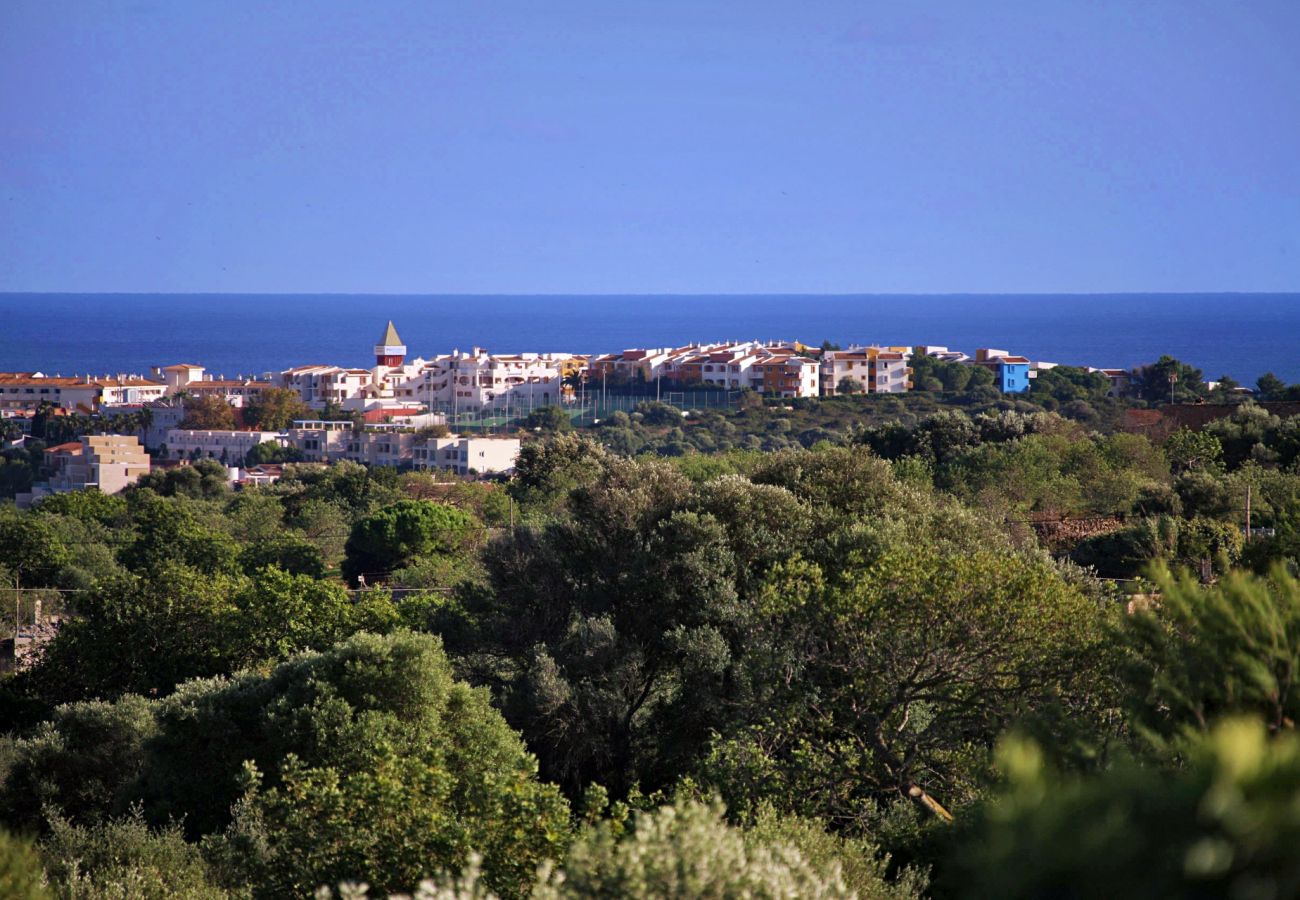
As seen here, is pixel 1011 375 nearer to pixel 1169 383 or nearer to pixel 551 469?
pixel 1169 383

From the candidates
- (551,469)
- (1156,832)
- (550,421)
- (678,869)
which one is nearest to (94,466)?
(550,421)

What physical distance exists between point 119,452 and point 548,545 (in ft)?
161

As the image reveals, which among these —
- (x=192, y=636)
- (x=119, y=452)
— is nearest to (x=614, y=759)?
(x=192, y=636)

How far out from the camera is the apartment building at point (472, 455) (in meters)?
59.4

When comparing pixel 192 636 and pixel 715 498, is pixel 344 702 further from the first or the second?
pixel 192 636

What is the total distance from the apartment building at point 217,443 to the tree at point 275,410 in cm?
308

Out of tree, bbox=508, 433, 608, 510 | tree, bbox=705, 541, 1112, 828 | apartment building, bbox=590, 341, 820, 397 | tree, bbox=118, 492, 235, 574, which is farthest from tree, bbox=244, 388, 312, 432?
tree, bbox=705, 541, 1112, 828

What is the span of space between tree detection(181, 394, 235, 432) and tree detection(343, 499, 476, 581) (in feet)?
148

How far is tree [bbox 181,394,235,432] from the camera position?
7306 centimetres

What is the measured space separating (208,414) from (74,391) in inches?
614

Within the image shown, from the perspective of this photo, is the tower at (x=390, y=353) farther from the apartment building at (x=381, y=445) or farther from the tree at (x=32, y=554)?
the tree at (x=32, y=554)

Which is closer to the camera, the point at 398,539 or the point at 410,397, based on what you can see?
the point at 398,539

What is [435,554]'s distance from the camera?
29422mm

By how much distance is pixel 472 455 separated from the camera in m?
59.7
